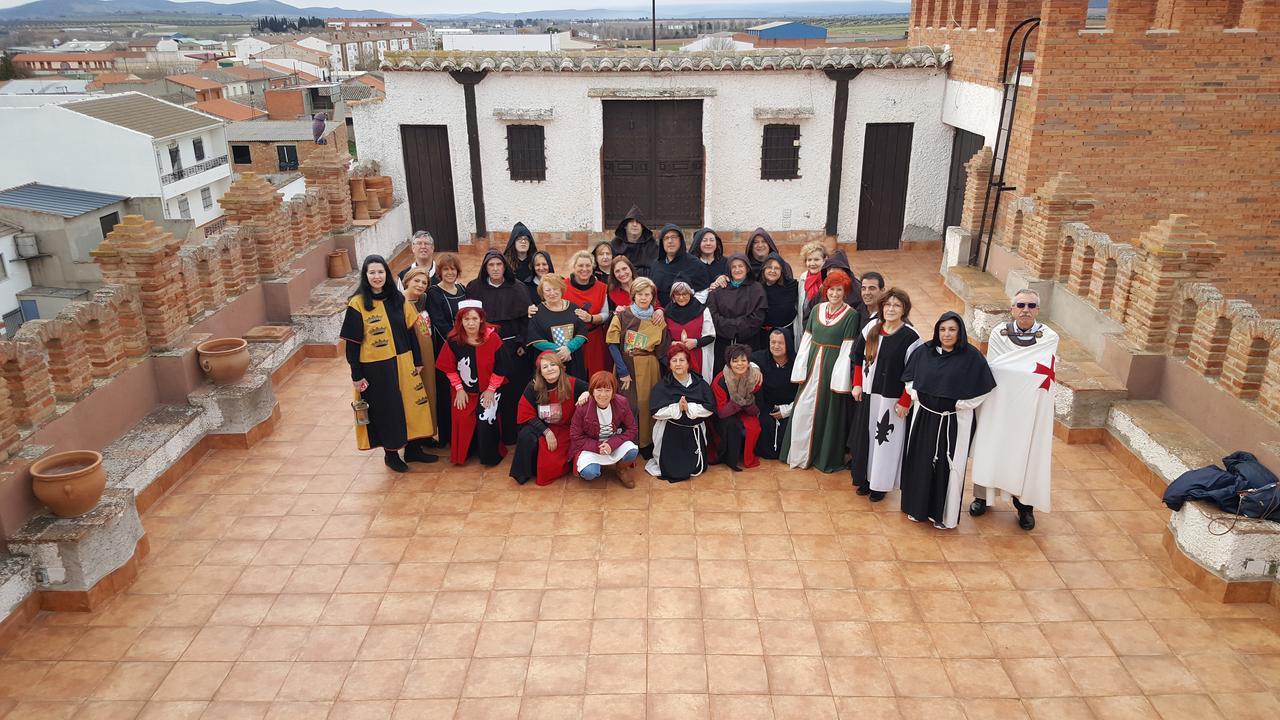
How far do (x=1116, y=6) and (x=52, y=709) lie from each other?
11.5m

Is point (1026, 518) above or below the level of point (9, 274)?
above

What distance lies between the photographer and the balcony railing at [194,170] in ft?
135

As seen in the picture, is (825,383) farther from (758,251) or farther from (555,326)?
(555,326)

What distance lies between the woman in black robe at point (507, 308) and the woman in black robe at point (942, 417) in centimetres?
306

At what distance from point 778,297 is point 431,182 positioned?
7.96 m

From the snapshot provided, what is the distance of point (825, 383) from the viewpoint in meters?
6.57

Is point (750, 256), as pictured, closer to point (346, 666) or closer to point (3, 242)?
point (346, 666)

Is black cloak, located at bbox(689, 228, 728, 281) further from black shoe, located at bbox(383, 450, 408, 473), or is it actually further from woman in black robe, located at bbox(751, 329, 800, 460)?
black shoe, located at bbox(383, 450, 408, 473)

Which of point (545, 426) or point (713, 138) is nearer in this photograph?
point (545, 426)

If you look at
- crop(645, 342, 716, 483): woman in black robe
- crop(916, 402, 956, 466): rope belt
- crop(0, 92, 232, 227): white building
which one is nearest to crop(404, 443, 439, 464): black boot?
crop(645, 342, 716, 483): woman in black robe

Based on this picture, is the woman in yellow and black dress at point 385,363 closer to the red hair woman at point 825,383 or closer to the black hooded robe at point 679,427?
A: the black hooded robe at point 679,427

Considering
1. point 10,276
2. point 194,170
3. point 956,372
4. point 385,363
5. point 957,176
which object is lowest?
point 10,276

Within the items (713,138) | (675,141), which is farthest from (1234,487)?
(675,141)

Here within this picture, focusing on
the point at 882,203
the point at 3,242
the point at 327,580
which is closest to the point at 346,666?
the point at 327,580
